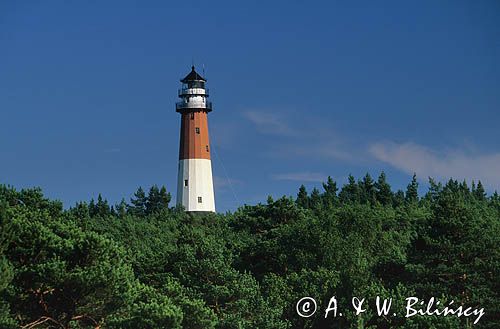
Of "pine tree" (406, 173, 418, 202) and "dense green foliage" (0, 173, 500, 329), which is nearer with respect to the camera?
"dense green foliage" (0, 173, 500, 329)

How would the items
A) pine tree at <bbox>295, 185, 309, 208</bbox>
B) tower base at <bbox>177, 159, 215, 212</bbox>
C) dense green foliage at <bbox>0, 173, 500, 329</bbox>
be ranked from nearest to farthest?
dense green foliage at <bbox>0, 173, 500, 329</bbox> → tower base at <bbox>177, 159, 215, 212</bbox> → pine tree at <bbox>295, 185, 309, 208</bbox>

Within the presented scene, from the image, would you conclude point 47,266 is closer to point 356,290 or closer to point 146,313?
point 146,313

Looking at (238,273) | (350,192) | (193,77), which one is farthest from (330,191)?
(238,273)

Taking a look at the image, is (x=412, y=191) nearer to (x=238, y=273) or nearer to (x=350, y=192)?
(x=350, y=192)

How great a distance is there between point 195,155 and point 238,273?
37.6 meters

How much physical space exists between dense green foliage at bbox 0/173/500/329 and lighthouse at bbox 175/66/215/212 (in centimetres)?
1878

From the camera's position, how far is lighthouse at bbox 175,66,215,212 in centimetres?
7900

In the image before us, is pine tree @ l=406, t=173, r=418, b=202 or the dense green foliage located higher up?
pine tree @ l=406, t=173, r=418, b=202

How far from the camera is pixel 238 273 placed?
4178 centimetres

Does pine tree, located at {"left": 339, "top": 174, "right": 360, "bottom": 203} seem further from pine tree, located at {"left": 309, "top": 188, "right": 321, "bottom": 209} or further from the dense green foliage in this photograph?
the dense green foliage

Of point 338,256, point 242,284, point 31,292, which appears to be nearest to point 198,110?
point 338,256

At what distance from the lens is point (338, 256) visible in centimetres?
5169

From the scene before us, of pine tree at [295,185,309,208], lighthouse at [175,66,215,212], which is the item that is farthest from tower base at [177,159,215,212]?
pine tree at [295,185,309,208]

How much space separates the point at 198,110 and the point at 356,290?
4408 cm
